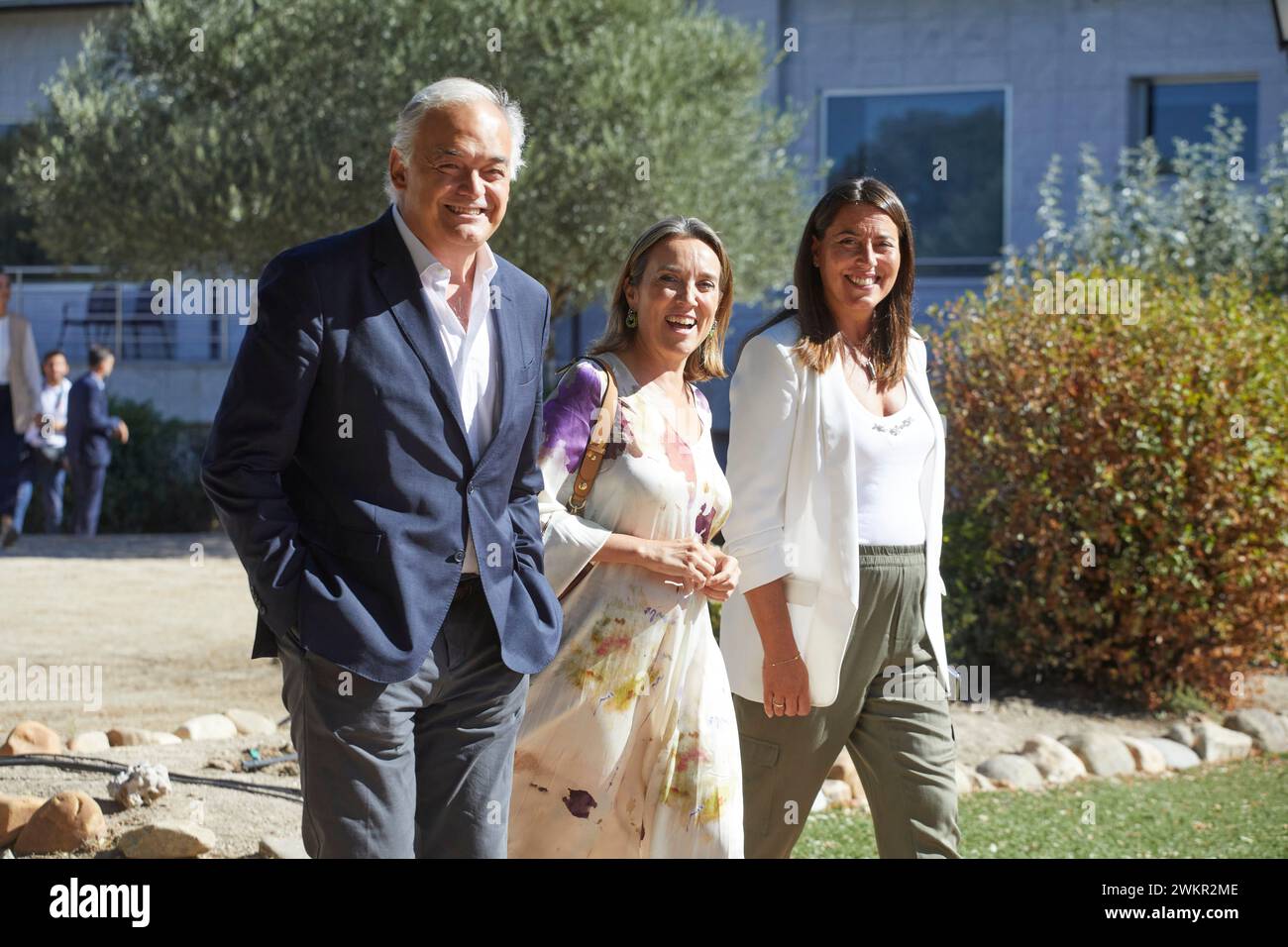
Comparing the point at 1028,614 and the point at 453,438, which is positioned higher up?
the point at 453,438

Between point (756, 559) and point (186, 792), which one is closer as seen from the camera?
point (756, 559)

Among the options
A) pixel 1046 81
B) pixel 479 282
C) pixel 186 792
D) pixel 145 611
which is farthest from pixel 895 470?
pixel 1046 81

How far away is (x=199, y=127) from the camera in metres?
15.2

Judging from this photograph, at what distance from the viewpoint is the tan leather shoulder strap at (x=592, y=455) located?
373 cm

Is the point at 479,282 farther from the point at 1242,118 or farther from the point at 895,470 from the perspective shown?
the point at 1242,118

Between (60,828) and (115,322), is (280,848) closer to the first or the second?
(60,828)

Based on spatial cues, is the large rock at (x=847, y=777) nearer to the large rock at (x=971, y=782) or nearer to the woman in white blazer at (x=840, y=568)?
the large rock at (x=971, y=782)

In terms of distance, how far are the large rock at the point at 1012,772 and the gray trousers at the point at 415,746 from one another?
454 centimetres

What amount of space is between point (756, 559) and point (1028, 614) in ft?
17.2

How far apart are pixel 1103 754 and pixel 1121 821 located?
1.06m

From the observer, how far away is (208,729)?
7.35 m

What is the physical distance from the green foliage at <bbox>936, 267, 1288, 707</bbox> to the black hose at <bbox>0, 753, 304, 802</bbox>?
→ 4.43 meters

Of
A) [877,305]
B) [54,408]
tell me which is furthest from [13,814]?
[54,408]

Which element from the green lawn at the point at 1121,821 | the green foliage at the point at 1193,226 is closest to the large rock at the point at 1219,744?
the green lawn at the point at 1121,821
